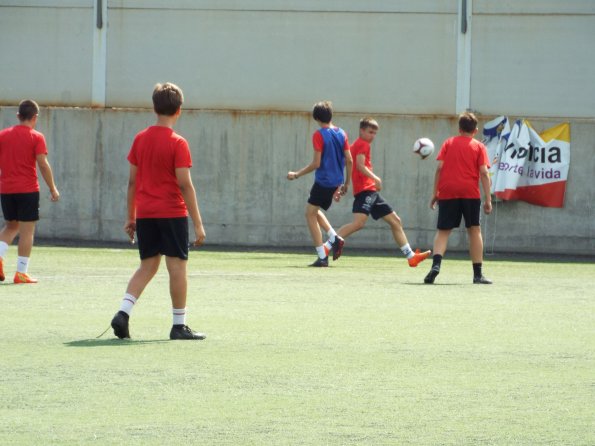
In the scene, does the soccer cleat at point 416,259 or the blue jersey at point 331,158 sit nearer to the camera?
the soccer cleat at point 416,259

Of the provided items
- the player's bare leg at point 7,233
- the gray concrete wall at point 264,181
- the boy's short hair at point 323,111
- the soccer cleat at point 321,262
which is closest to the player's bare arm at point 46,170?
the player's bare leg at point 7,233

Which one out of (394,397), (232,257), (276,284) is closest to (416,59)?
(232,257)

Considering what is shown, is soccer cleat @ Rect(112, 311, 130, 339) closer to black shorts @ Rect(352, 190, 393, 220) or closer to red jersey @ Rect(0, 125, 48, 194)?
red jersey @ Rect(0, 125, 48, 194)

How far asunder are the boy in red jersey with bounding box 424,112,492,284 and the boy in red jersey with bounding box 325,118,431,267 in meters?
2.17

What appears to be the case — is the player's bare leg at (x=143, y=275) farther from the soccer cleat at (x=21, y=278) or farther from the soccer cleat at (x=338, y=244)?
the soccer cleat at (x=338, y=244)

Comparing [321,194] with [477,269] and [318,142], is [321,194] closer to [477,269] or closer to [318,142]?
[318,142]

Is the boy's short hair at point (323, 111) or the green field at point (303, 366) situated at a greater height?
the boy's short hair at point (323, 111)

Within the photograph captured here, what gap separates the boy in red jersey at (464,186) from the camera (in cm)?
1484

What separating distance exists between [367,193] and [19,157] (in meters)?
5.06

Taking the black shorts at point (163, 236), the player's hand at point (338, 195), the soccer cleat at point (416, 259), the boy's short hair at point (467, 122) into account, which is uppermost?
the boy's short hair at point (467, 122)

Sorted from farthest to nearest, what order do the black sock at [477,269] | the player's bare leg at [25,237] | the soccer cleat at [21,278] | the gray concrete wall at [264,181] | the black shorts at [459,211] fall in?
the gray concrete wall at [264,181], the black shorts at [459,211], the black sock at [477,269], the player's bare leg at [25,237], the soccer cleat at [21,278]

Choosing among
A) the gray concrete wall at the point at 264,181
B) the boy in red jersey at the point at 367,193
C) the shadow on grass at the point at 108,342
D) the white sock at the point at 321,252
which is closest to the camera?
the shadow on grass at the point at 108,342

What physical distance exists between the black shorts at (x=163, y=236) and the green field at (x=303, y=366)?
60 centimetres

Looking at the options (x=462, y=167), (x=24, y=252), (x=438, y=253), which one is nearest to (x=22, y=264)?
(x=24, y=252)
